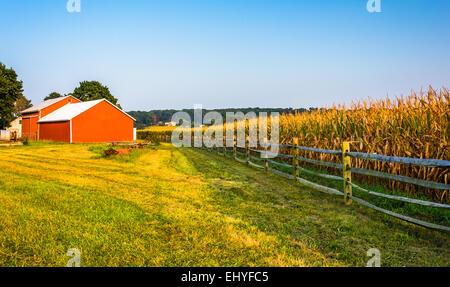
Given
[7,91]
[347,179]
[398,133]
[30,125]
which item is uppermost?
[7,91]

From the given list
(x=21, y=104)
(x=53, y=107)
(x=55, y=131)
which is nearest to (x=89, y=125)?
(x=55, y=131)

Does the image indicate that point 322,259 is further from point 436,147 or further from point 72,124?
point 72,124

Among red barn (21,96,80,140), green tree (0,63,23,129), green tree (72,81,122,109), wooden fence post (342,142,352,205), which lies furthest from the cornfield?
green tree (72,81,122,109)

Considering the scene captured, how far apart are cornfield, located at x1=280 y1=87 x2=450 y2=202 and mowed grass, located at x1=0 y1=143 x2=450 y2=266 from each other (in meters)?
1.57

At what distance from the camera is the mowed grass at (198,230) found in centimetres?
346

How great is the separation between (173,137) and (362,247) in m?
42.0

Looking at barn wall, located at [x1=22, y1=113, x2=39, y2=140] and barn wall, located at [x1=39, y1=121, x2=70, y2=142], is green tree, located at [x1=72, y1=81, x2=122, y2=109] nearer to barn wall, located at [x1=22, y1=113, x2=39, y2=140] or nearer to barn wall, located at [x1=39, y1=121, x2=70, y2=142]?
barn wall, located at [x1=22, y1=113, x2=39, y2=140]

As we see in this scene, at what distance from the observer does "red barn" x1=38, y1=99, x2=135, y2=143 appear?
3128 centimetres

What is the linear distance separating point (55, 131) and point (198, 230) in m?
35.5

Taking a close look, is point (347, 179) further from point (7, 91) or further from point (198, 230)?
point (7, 91)

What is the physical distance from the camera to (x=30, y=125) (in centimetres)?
4012

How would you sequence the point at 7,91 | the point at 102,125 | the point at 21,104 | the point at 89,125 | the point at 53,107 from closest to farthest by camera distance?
the point at 89,125, the point at 102,125, the point at 7,91, the point at 53,107, the point at 21,104

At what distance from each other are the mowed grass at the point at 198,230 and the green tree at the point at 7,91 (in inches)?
1537
